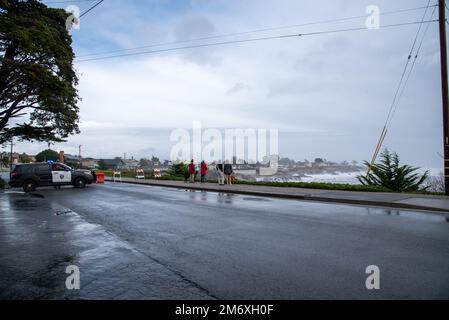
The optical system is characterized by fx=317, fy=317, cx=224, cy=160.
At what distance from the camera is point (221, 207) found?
11750 mm

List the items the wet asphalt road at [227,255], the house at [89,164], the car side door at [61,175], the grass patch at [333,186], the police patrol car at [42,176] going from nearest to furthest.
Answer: the wet asphalt road at [227,255]
the grass patch at [333,186]
the police patrol car at [42,176]
the car side door at [61,175]
the house at [89,164]

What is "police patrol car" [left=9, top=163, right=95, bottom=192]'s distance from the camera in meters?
21.5

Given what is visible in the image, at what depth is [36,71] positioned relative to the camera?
78.5 feet

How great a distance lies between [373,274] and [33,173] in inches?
911

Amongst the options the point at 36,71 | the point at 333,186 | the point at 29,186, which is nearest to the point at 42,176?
the point at 29,186

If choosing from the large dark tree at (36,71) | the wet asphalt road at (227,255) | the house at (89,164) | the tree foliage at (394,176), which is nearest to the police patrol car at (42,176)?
the large dark tree at (36,71)

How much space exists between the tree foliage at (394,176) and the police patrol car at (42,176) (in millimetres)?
19856

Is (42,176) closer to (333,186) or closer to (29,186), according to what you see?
(29,186)

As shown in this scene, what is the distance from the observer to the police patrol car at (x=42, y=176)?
845 inches

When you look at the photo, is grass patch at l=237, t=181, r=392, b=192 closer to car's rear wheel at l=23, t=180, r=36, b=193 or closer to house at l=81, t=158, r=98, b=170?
car's rear wheel at l=23, t=180, r=36, b=193

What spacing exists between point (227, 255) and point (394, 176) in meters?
15.2

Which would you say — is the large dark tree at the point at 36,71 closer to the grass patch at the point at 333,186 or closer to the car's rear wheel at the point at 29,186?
the car's rear wheel at the point at 29,186

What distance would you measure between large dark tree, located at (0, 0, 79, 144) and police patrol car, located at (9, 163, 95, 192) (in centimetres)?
686
